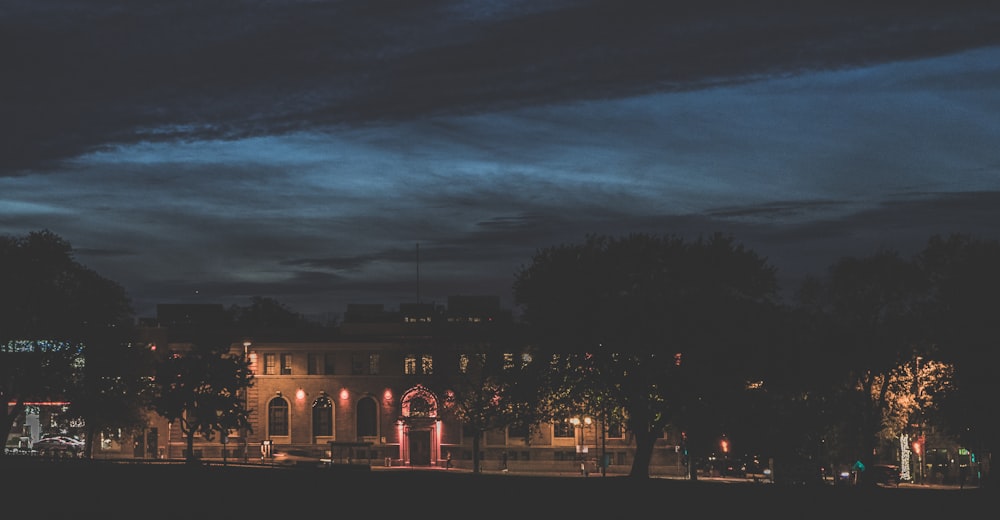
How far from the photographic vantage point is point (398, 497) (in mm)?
53125

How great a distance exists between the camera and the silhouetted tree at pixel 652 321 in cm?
8294

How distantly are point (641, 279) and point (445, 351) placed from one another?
127 feet

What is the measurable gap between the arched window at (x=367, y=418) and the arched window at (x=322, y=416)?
2794 millimetres

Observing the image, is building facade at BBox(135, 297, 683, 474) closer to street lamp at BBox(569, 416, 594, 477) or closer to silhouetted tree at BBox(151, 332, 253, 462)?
street lamp at BBox(569, 416, 594, 477)

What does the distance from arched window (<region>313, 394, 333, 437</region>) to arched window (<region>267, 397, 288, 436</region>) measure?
111 inches

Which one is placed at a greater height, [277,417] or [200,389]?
[200,389]

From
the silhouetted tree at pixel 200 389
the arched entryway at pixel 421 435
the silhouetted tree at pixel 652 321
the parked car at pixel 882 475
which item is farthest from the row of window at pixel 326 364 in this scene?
the parked car at pixel 882 475

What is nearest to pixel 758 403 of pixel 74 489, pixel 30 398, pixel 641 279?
pixel 641 279

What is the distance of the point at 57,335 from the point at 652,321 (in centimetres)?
4769

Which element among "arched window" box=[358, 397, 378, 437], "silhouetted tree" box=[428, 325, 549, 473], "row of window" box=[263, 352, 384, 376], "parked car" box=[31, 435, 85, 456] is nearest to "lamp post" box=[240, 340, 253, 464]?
"row of window" box=[263, 352, 384, 376]

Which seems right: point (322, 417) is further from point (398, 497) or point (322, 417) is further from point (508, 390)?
point (398, 497)

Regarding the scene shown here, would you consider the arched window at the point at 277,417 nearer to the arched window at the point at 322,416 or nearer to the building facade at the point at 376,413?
the building facade at the point at 376,413

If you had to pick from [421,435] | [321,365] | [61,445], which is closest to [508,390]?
[421,435]

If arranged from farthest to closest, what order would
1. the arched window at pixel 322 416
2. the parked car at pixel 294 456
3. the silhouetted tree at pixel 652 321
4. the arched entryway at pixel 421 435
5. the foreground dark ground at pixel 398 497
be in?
the arched window at pixel 322 416, the arched entryway at pixel 421 435, the parked car at pixel 294 456, the silhouetted tree at pixel 652 321, the foreground dark ground at pixel 398 497
